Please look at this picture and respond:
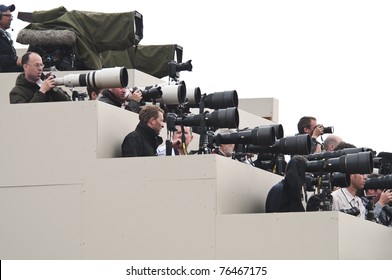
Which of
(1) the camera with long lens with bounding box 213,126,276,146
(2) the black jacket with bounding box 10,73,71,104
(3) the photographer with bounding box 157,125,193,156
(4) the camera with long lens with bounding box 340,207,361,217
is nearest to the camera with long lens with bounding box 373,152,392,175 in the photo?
(4) the camera with long lens with bounding box 340,207,361,217

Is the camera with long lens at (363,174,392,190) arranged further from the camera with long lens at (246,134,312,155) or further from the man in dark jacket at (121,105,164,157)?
the man in dark jacket at (121,105,164,157)

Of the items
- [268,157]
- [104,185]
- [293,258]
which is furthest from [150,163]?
[268,157]

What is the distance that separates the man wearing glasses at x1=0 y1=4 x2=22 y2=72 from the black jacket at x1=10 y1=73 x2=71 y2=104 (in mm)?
2360

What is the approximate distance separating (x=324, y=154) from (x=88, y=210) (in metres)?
2.77

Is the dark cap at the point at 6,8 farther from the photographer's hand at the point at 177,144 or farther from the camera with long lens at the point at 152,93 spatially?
the photographer's hand at the point at 177,144

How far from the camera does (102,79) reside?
15164mm

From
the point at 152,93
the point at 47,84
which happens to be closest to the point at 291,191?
the point at 152,93

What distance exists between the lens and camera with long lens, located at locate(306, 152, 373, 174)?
14648 millimetres

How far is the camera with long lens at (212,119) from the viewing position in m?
14.8

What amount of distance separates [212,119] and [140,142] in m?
0.83

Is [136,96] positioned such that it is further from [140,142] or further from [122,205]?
[122,205]

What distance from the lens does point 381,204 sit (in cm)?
1745
